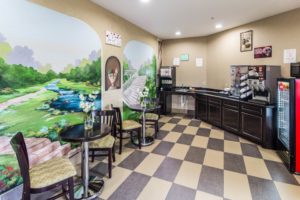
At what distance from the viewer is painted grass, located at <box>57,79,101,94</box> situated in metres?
2.81

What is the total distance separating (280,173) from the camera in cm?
273

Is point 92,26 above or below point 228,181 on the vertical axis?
above

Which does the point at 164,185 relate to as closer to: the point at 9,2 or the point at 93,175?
the point at 93,175

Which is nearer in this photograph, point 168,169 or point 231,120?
point 168,169

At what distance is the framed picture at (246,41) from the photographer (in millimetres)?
4568

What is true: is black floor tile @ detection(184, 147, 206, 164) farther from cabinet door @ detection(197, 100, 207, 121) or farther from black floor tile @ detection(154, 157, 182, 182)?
cabinet door @ detection(197, 100, 207, 121)

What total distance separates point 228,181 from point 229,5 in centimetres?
328

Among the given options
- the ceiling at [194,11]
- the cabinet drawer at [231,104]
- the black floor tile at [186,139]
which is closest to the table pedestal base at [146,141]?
the black floor tile at [186,139]

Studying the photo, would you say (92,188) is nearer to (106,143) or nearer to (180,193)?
(106,143)

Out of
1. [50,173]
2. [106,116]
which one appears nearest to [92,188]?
[50,173]

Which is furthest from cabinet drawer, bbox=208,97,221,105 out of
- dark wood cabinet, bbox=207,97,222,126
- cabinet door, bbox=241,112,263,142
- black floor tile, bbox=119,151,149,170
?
black floor tile, bbox=119,151,149,170

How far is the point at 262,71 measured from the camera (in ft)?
12.3

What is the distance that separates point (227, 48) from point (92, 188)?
5.21 metres

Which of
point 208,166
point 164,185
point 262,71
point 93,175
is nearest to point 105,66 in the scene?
point 93,175
